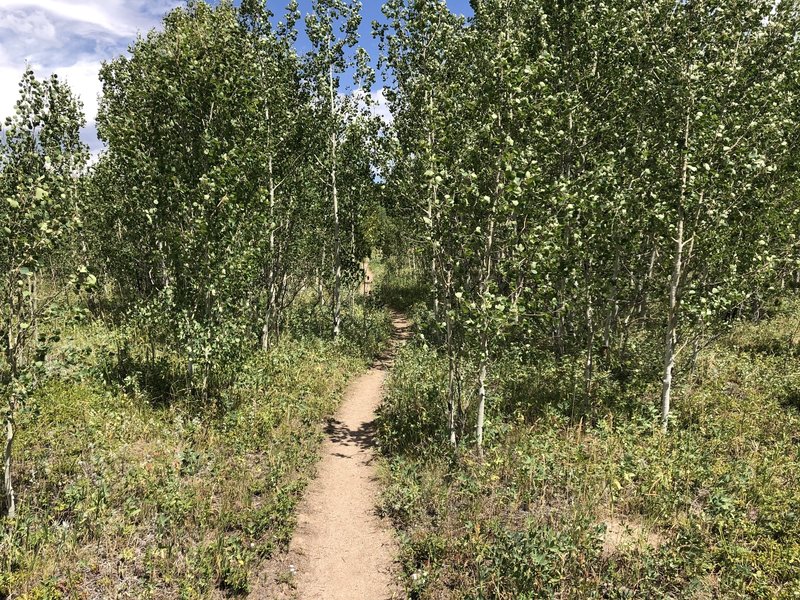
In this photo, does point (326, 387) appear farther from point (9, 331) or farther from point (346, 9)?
point (346, 9)

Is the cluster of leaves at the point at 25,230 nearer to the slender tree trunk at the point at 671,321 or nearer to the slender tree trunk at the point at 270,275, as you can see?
the slender tree trunk at the point at 270,275

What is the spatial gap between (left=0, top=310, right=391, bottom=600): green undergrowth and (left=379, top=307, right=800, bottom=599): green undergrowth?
3.10m

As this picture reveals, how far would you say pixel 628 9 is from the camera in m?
13.0

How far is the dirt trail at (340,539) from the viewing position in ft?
27.7

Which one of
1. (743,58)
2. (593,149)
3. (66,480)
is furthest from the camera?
(593,149)

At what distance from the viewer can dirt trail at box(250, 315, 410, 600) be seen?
27.7 ft

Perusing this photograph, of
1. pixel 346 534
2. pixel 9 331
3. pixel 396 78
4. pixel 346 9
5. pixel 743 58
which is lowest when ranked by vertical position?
pixel 346 534

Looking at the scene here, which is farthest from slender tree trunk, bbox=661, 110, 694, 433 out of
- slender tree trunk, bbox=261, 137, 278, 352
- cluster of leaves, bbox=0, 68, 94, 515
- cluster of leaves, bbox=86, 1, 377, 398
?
slender tree trunk, bbox=261, 137, 278, 352

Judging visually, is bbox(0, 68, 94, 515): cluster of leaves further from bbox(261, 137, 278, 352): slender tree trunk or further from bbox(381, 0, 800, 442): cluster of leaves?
bbox(261, 137, 278, 352): slender tree trunk

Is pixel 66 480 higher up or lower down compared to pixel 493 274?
lower down

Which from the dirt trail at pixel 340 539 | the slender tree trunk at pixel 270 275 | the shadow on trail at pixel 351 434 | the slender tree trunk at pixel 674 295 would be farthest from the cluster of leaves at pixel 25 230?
the slender tree trunk at pixel 674 295

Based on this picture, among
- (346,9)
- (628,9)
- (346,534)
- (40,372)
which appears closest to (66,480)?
(40,372)

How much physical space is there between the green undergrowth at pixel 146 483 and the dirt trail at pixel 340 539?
45 cm

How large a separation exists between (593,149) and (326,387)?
12661mm
